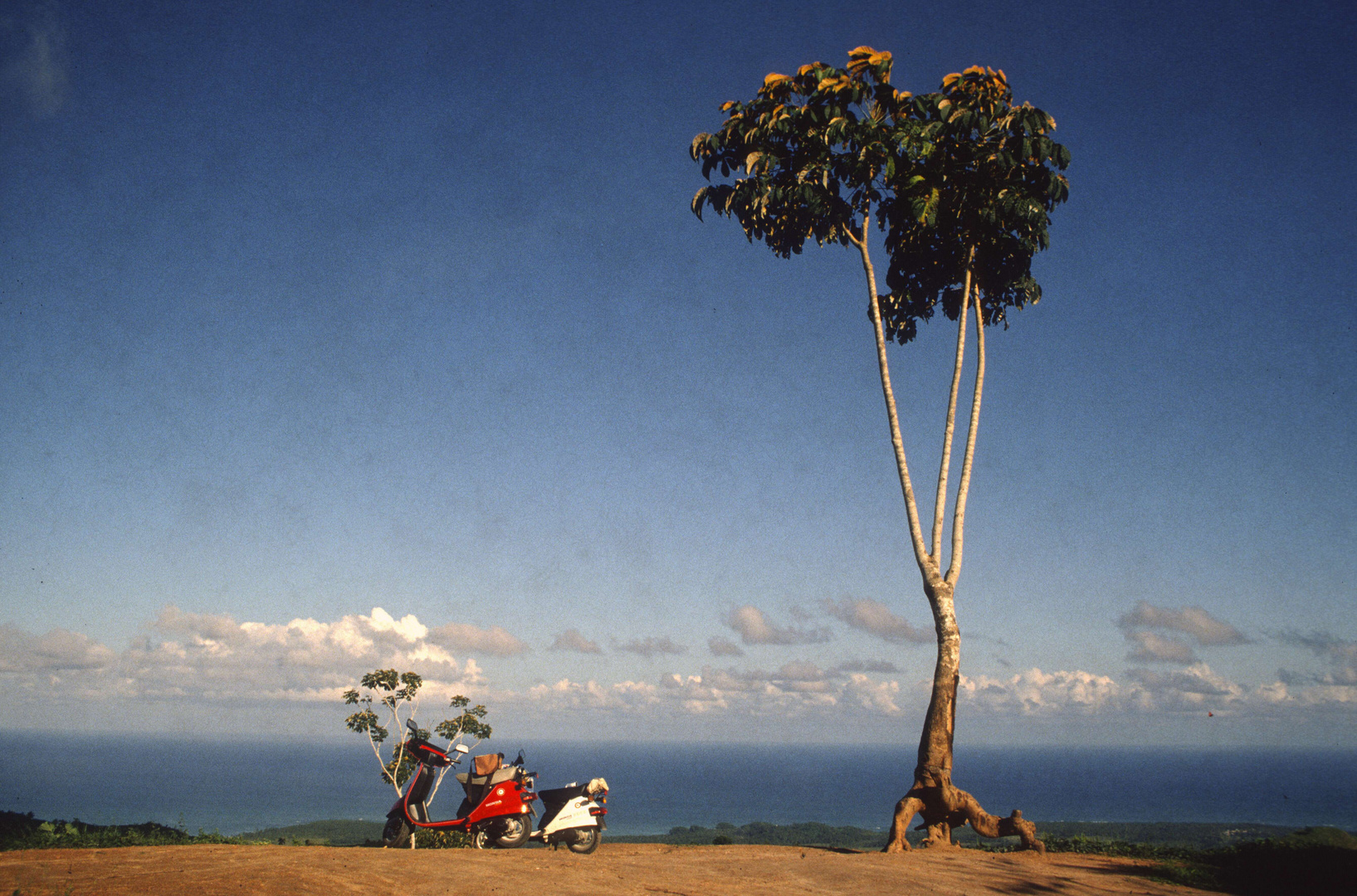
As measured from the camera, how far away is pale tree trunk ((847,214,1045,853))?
14.8 m

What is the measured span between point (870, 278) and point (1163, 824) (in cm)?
4381

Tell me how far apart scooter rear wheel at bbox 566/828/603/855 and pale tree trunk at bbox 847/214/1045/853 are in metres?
5.37

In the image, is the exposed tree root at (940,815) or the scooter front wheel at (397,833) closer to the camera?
the scooter front wheel at (397,833)

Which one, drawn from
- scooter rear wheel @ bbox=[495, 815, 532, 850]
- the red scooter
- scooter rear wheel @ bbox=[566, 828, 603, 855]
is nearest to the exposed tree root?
scooter rear wheel @ bbox=[566, 828, 603, 855]

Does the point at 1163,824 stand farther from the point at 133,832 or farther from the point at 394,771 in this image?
the point at 133,832

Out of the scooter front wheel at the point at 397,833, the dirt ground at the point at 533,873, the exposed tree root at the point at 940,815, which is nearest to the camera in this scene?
the dirt ground at the point at 533,873

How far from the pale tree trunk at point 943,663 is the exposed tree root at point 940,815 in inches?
0.6

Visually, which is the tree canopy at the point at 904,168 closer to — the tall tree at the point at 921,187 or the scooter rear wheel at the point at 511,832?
the tall tree at the point at 921,187

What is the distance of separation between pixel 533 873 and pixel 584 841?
9.94 feet

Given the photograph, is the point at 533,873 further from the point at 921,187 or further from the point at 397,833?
the point at 921,187

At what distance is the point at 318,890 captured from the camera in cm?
848

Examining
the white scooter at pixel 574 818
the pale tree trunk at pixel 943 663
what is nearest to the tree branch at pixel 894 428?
the pale tree trunk at pixel 943 663

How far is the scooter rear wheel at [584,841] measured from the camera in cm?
1301

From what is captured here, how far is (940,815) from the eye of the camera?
15102mm
